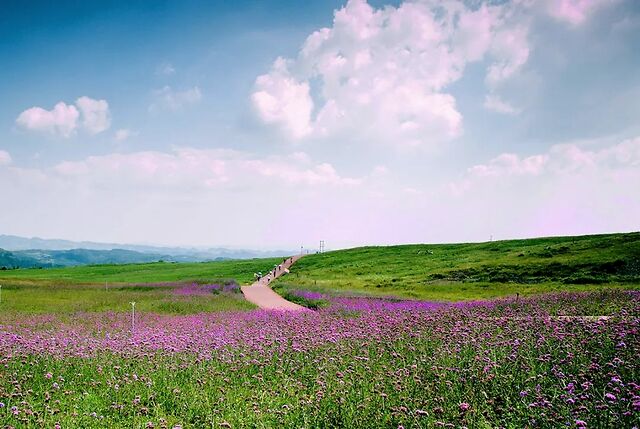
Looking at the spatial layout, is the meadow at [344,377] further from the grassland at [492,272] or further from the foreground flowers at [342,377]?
the grassland at [492,272]

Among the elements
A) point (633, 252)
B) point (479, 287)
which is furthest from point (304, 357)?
point (633, 252)

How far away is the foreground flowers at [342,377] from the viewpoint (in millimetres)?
6578

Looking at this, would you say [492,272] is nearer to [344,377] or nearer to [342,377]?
[344,377]

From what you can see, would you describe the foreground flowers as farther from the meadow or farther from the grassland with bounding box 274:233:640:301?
the grassland with bounding box 274:233:640:301

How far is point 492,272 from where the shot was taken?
48.5 metres

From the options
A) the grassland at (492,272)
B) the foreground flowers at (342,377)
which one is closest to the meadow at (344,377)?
the foreground flowers at (342,377)

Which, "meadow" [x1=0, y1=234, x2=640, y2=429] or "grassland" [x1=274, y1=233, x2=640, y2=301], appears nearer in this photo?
"meadow" [x1=0, y1=234, x2=640, y2=429]

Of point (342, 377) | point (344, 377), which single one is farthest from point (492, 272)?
point (342, 377)

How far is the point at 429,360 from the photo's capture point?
9.54 m

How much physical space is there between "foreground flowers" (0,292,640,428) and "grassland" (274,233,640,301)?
83.6 feet

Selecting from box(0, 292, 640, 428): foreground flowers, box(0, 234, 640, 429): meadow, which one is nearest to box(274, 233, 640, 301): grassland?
box(0, 234, 640, 429): meadow

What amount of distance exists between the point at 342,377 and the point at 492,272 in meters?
43.7

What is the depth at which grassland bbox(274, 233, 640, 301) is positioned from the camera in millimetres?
38719

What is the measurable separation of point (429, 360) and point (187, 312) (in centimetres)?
2096
